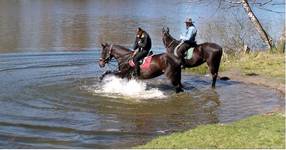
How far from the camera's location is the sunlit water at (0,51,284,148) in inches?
495

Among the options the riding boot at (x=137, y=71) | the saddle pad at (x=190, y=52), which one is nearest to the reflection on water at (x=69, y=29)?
the saddle pad at (x=190, y=52)

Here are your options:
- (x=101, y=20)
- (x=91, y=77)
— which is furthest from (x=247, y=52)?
(x=101, y=20)

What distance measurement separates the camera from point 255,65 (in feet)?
75.7

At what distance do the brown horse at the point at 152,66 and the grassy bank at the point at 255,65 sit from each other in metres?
4.67

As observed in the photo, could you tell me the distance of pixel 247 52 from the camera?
83.9ft

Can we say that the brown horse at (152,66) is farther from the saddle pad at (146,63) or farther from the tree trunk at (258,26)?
the tree trunk at (258,26)

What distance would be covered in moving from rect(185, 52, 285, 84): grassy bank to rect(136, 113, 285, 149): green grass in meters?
8.91

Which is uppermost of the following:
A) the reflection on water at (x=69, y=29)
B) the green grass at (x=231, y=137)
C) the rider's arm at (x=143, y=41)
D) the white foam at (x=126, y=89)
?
the rider's arm at (x=143, y=41)

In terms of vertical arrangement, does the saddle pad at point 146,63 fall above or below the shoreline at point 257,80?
above

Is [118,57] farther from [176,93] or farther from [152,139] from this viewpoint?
[152,139]

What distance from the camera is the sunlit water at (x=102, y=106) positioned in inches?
495

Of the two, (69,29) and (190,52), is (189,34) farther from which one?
(69,29)

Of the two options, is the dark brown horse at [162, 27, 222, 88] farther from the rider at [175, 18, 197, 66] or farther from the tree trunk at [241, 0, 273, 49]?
the tree trunk at [241, 0, 273, 49]

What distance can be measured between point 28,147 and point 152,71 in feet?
24.5
